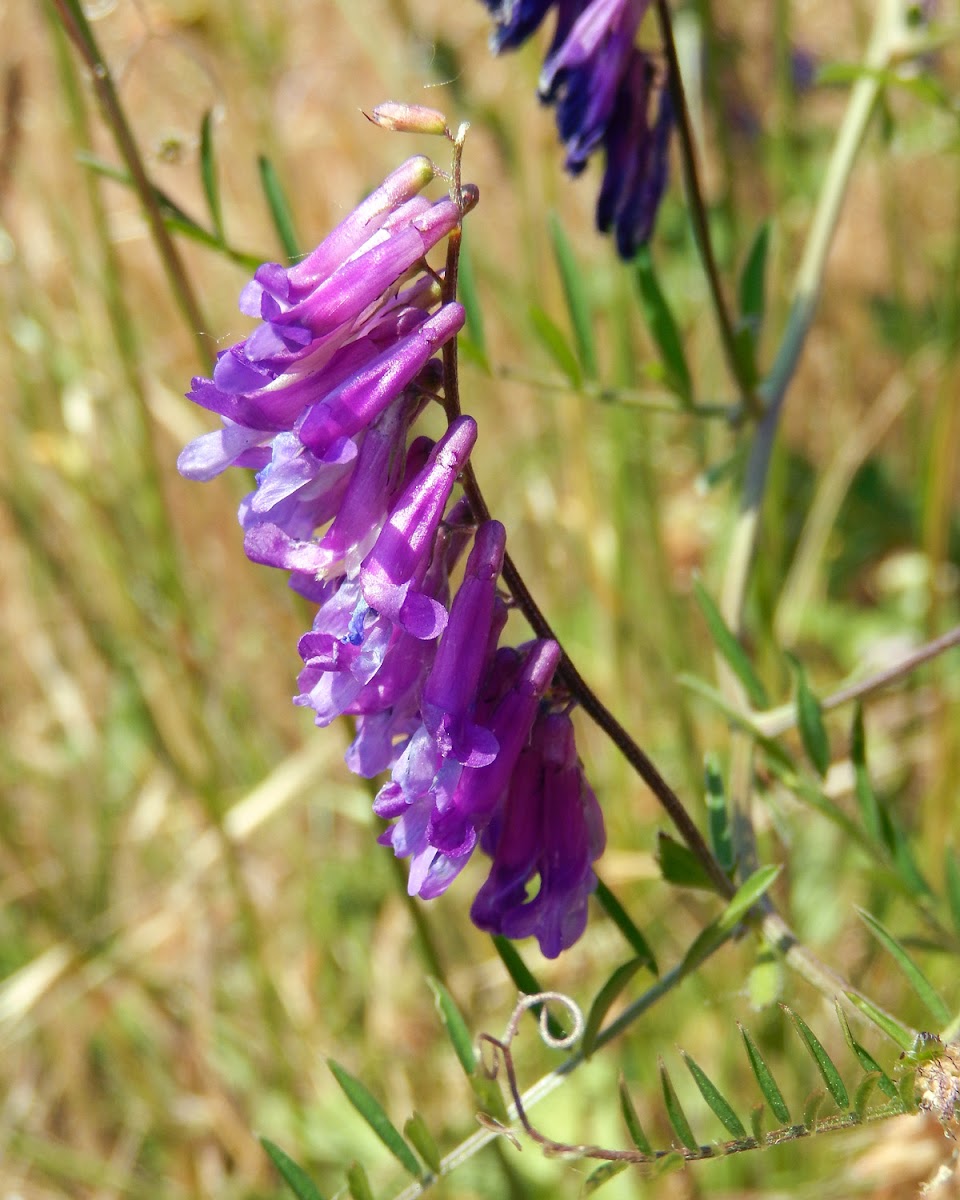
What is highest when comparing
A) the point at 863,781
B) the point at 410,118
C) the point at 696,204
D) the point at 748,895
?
the point at 410,118

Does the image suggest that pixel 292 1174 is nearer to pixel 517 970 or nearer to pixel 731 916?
pixel 517 970

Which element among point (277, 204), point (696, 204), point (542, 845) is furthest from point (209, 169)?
point (542, 845)

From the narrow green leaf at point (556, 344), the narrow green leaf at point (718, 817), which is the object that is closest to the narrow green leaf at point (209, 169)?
the narrow green leaf at point (556, 344)

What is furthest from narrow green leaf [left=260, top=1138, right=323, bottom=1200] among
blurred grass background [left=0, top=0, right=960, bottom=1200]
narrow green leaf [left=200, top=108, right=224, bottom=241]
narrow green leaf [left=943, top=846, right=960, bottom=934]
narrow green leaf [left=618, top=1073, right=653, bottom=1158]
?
narrow green leaf [left=200, top=108, right=224, bottom=241]

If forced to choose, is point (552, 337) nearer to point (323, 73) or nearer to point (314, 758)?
point (314, 758)

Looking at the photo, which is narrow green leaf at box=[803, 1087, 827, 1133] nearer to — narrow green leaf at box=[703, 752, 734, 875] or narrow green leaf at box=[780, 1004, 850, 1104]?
narrow green leaf at box=[780, 1004, 850, 1104]

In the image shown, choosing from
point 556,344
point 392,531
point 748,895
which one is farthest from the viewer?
point 556,344

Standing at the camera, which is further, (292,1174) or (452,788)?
(292,1174)
